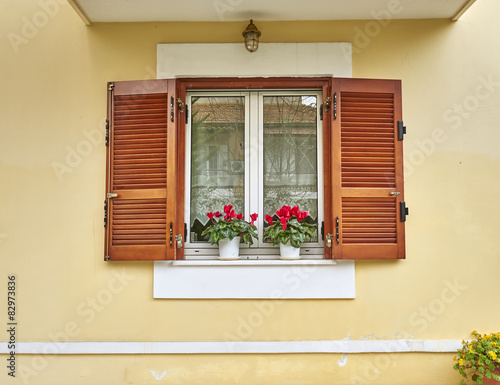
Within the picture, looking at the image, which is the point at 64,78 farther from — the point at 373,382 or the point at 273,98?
the point at 373,382

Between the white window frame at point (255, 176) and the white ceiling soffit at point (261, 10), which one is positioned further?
the white window frame at point (255, 176)

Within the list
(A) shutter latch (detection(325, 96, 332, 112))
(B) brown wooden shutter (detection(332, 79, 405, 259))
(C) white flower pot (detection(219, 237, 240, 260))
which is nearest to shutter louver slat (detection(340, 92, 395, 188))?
(B) brown wooden shutter (detection(332, 79, 405, 259))

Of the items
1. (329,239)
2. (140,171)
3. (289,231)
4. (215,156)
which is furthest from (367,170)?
(140,171)

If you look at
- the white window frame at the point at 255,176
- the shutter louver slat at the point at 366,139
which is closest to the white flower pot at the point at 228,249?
the white window frame at the point at 255,176

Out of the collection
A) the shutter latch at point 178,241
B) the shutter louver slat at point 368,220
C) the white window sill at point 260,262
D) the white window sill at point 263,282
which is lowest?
the white window sill at point 263,282

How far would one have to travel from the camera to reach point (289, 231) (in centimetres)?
337

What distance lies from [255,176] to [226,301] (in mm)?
1031

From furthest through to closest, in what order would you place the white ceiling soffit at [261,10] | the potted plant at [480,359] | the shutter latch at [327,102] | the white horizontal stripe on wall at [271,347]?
the shutter latch at [327,102] < the white horizontal stripe on wall at [271,347] < the white ceiling soffit at [261,10] < the potted plant at [480,359]

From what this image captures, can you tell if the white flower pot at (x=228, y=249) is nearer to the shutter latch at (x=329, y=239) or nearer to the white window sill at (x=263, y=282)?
the white window sill at (x=263, y=282)

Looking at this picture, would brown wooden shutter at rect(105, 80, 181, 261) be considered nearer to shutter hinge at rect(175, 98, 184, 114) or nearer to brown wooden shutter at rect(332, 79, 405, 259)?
shutter hinge at rect(175, 98, 184, 114)

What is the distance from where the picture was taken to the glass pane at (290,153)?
11.9 ft

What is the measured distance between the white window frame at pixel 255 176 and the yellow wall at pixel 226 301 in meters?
0.38

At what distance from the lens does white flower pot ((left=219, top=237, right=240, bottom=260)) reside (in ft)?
11.2

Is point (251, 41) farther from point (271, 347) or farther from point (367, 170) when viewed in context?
point (271, 347)
